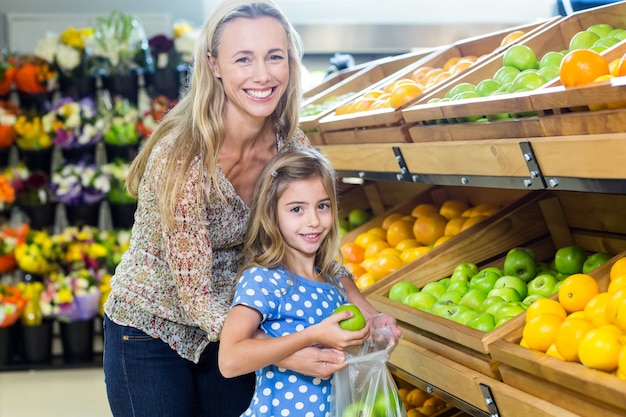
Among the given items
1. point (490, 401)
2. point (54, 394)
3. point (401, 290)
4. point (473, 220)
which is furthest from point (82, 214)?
point (490, 401)

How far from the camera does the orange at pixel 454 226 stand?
9.86 ft

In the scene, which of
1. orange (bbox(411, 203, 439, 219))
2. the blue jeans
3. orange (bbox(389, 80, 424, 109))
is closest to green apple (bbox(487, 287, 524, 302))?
orange (bbox(389, 80, 424, 109))

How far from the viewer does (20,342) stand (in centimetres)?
572

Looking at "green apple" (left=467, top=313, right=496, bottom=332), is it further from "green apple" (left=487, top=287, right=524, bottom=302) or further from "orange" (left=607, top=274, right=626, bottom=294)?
"orange" (left=607, top=274, right=626, bottom=294)

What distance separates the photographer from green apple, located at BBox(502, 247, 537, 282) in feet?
8.17

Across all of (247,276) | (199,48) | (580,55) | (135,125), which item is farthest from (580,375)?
(135,125)

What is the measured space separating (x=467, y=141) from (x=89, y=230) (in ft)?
13.7

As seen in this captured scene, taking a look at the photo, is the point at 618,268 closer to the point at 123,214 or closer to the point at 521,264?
the point at 521,264

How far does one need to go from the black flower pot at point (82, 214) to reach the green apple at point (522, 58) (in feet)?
13.1

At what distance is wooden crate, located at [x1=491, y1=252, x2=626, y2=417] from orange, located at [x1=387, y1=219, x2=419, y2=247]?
1303 millimetres

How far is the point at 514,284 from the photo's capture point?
7.74ft

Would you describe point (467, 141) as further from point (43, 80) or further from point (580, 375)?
point (43, 80)

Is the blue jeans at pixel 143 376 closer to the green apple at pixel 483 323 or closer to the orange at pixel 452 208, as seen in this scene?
the green apple at pixel 483 323

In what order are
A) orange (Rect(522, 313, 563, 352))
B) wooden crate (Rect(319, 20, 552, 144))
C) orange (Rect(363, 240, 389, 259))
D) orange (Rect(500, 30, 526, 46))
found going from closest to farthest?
orange (Rect(522, 313, 563, 352)) → wooden crate (Rect(319, 20, 552, 144)) → orange (Rect(500, 30, 526, 46)) → orange (Rect(363, 240, 389, 259))
